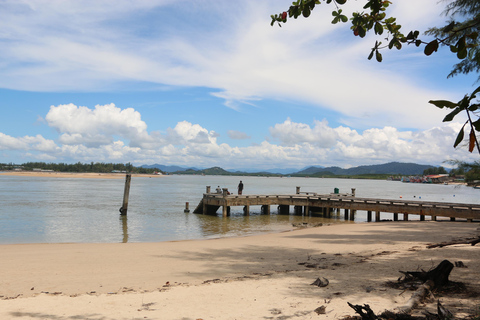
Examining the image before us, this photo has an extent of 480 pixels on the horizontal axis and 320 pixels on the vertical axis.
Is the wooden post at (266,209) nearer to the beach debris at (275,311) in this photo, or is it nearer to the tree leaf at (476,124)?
the beach debris at (275,311)

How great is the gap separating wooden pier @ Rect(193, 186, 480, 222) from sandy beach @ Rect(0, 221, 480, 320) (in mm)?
9673

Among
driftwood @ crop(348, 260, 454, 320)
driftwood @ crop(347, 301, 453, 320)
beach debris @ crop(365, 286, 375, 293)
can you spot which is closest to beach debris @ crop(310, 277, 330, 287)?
beach debris @ crop(365, 286, 375, 293)

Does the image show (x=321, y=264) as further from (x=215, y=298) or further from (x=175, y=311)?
(x=175, y=311)

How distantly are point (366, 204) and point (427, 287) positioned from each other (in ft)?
71.1

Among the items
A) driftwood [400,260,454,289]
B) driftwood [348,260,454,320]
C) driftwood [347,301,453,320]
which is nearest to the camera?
driftwood [347,301,453,320]

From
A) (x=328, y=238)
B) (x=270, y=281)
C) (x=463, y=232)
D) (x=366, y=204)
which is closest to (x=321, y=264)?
(x=270, y=281)

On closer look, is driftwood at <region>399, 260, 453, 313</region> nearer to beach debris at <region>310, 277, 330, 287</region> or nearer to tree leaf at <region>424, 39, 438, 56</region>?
beach debris at <region>310, 277, 330, 287</region>

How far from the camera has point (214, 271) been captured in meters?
9.73

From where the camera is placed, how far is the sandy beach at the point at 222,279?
6.04 metres

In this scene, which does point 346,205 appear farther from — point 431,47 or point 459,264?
point 431,47

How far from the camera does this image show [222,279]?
8648mm

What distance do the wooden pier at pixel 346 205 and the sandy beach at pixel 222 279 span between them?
9.67 meters

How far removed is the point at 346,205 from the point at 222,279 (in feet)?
69.2

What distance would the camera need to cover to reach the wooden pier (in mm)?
22844
